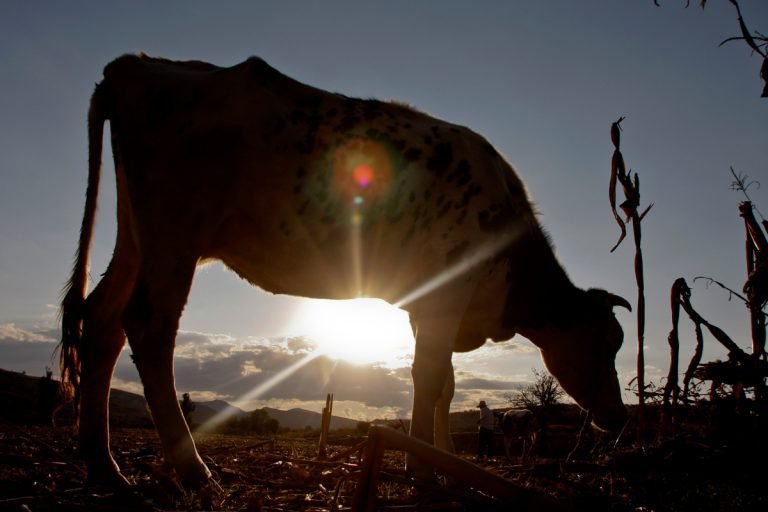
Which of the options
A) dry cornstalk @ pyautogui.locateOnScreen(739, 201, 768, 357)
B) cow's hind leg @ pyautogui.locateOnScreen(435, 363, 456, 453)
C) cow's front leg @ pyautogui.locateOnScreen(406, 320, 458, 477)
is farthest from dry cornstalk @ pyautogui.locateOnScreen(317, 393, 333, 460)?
dry cornstalk @ pyautogui.locateOnScreen(739, 201, 768, 357)

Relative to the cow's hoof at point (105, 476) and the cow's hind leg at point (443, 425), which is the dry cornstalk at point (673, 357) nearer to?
the cow's hind leg at point (443, 425)

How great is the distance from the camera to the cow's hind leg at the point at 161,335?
391cm

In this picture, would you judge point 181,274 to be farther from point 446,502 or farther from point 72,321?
point 446,502

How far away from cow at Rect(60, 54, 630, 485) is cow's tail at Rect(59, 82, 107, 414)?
12mm

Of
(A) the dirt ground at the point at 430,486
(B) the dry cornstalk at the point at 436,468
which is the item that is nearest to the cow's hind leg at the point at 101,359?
(A) the dirt ground at the point at 430,486

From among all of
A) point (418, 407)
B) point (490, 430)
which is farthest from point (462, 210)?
point (490, 430)

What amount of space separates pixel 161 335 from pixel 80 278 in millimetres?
1261

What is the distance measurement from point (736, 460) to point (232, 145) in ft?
14.8

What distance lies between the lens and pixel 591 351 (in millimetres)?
6020

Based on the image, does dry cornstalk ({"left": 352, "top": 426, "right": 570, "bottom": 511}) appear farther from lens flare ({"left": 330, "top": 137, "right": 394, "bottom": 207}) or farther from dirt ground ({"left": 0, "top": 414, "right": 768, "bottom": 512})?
lens flare ({"left": 330, "top": 137, "right": 394, "bottom": 207})

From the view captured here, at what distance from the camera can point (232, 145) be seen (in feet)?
14.6

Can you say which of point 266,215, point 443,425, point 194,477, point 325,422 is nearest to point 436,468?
point 194,477

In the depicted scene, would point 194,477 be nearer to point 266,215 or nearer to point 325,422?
point 266,215

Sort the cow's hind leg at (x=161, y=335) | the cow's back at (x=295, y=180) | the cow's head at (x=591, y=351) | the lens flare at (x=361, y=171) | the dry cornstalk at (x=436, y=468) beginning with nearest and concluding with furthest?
the dry cornstalk at (x=436, y=468)
the cow's hind leg at (x=161, y=335)
the cow's back at (x=295, y=180)
the lens flare at (x=361, y=171)
the cow's head at (x=591, y=351)
